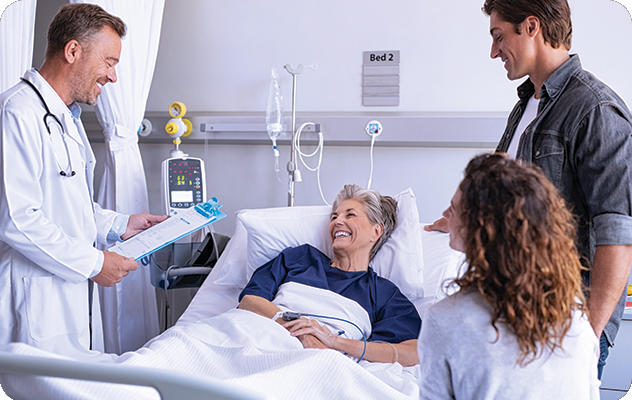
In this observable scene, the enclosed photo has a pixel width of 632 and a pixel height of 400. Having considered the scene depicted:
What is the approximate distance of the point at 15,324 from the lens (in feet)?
5.81

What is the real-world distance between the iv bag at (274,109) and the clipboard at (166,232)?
2.27ft

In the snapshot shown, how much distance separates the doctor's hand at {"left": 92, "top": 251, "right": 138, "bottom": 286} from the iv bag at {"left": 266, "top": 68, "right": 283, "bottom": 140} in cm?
113

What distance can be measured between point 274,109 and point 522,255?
210 centimetres

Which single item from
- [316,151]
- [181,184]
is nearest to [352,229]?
[316,151]

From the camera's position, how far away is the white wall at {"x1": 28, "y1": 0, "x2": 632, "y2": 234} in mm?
2605

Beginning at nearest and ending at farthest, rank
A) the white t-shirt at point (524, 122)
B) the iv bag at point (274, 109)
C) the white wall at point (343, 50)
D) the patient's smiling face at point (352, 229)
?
1. the white t-shirt at point (524, 122)
2. the patient's smiling face at point (352, 229)
3. the white wall at point (343, 50)
4. the iv bag at point (274, 109)

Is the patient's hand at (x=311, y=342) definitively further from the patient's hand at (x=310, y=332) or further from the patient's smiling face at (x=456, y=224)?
the patient's smiling face at (x=456, y=224)

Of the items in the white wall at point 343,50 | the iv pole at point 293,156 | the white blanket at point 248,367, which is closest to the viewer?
the white blanket at point 248,367

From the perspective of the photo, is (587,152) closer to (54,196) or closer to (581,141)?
(581,141)

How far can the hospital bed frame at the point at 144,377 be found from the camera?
2.90ft

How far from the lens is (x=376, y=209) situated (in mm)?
2219

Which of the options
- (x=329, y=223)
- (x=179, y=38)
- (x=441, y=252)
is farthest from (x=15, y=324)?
(x=179, y=38)

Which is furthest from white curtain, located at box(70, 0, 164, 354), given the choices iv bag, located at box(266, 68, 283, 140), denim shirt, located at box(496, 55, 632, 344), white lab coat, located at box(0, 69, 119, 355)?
denim shirt, located at box(496, 55, 632, 344)

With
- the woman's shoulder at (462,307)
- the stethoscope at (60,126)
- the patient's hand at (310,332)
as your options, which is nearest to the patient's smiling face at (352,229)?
the patient's hand at (310,332)
